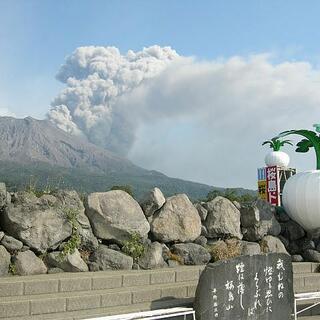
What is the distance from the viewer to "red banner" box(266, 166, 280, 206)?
62.8ft

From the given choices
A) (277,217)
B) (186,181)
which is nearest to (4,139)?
(186,181)

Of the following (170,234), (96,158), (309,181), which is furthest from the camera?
(96,158)

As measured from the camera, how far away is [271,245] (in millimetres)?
9312

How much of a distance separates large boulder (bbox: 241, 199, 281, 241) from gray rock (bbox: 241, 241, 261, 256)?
0.22m

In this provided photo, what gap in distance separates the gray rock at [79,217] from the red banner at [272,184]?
41.0ft

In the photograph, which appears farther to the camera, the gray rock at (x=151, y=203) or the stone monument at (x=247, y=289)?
the gray rock at (x=151, y=203)

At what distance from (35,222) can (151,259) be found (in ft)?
5.85

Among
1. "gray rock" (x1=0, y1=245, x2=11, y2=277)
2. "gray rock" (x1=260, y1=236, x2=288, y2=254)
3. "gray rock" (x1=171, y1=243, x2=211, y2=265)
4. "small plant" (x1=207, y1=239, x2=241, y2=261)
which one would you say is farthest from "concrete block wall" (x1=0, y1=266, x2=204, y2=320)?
"gray rock" (x1=260, y1=236, x2=288, y2=254)

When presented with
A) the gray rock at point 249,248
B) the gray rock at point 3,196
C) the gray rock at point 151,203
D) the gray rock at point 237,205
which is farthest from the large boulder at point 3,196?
the gray rock at point 237,205

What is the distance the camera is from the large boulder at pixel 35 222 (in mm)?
6797

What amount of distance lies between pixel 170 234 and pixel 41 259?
2.15 metres

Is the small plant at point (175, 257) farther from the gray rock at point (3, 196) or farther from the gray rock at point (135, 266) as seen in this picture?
the gray rock at point (3, 196)

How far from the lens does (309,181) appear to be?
9633 millimetres

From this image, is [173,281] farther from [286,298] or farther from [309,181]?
[309,181]
